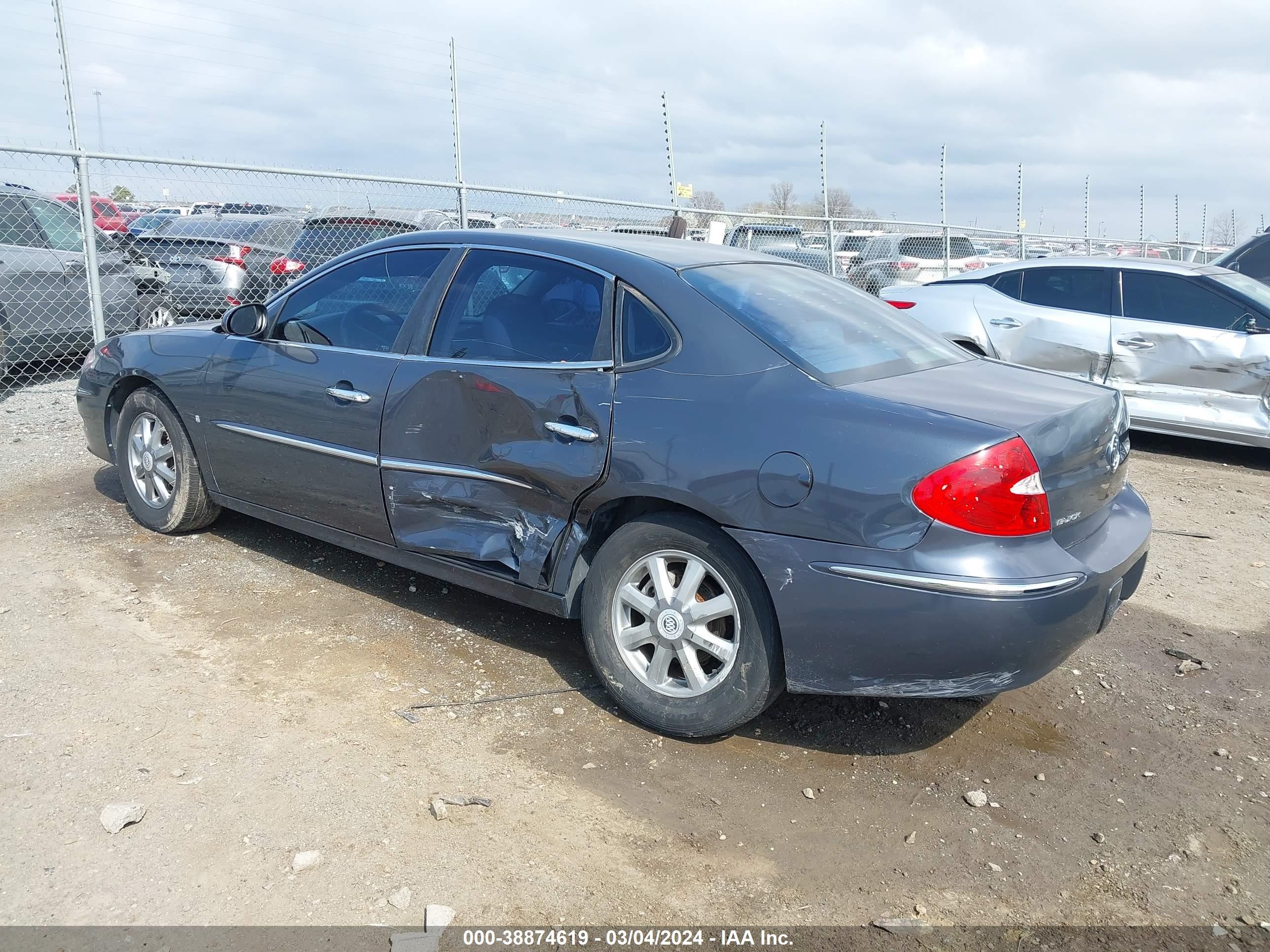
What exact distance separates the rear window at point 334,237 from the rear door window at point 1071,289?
5.75 meters

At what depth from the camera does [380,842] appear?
9.20 feet

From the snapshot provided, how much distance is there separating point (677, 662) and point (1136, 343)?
5982 millimetres

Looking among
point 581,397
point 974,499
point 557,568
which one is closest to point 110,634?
point 557,568

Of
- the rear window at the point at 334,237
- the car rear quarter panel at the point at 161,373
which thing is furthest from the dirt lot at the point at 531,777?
the rear window at the point at 334,237

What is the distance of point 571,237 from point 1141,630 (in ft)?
9.84

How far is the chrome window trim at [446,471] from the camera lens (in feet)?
12.2

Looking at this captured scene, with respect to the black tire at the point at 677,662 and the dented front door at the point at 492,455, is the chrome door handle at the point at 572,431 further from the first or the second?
the black tire at the point at 677,662

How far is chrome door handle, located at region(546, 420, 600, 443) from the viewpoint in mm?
3473

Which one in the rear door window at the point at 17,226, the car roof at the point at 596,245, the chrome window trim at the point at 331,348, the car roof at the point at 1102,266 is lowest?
the chrome window trim at the point at 331,348

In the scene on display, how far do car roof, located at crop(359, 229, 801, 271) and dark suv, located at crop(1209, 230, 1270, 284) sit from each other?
8.80m

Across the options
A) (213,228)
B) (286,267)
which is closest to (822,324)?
(286,267)

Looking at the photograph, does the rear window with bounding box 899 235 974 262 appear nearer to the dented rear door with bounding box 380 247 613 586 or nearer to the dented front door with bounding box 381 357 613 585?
the dented rear door with bounding box 380 247 613 586

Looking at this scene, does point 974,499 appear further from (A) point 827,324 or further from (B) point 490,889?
(B) point 490,889

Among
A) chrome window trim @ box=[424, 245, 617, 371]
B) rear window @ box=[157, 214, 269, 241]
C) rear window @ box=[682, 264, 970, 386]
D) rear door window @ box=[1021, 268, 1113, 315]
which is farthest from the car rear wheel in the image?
rear door window @ box=[1021, 268, 1113, 315]
